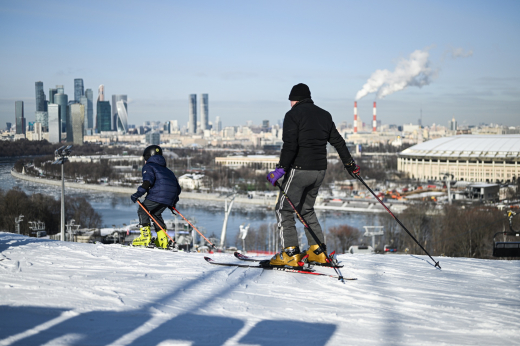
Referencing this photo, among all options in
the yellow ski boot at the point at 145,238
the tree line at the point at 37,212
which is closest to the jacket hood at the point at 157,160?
the yellow ski boot at the point at 145,238

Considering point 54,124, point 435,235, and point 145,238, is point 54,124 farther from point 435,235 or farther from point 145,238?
point 145,238

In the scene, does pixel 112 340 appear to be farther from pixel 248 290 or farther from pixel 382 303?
pixel 382 303

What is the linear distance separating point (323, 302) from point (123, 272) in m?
0.83

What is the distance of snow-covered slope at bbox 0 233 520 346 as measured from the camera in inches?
51.1

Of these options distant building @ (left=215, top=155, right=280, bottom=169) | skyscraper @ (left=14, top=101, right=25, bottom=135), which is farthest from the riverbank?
distant building @ (left=215, top=155, right=280, bottom=169)

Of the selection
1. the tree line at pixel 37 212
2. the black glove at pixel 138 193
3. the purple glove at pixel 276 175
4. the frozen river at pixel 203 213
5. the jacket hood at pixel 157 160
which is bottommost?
the frozen river at pixel 203 213

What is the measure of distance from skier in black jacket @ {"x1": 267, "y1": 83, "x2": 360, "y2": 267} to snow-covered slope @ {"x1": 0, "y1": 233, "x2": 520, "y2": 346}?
0.16 m

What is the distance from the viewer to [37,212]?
15.4 meters

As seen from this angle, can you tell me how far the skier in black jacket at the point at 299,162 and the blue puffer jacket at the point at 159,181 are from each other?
45.5 inches

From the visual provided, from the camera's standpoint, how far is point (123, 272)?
6.47 ft

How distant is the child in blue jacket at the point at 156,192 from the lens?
3066 millimetres

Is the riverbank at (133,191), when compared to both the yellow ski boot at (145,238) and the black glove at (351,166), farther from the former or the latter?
the black glove at (351,166)

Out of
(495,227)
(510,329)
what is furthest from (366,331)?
(495,227)

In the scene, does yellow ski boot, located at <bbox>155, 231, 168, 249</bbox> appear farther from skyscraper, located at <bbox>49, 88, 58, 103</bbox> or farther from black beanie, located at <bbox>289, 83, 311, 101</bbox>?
skyscraper, located at <bbox>49, 88, 58, 103</bbox>
